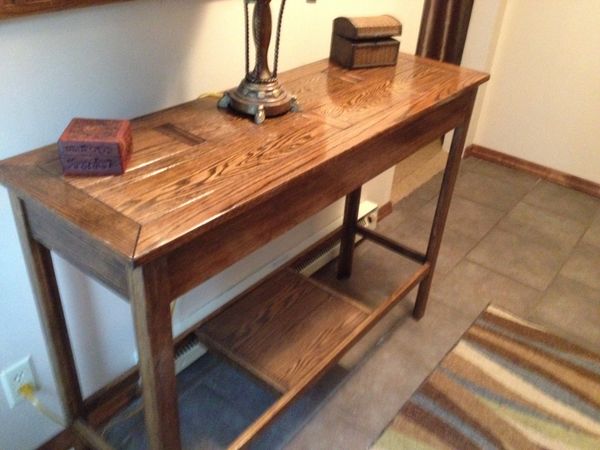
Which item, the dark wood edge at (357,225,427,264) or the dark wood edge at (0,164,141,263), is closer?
the dark wood edge at (0,164,141,263)

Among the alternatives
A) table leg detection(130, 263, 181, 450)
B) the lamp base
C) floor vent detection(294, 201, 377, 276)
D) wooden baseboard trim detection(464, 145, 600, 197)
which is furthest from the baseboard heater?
wooden baseboard trim detection(464, 145, 600, 197)

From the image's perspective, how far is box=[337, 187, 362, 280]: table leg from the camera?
6.50 feet

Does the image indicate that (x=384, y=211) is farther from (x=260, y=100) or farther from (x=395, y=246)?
(x=260, y=100)

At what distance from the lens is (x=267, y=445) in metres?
1.51

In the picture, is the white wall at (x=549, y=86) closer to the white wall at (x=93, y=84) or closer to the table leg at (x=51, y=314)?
the white wall at (x=93, y=84)

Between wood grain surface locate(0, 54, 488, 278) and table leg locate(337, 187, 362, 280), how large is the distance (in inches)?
22.1

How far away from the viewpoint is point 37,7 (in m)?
0.99

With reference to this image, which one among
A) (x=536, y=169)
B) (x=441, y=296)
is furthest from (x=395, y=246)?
(x=536, y=169)

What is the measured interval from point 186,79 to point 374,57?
0.56 meters

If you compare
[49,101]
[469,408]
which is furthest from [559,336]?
[49,101]

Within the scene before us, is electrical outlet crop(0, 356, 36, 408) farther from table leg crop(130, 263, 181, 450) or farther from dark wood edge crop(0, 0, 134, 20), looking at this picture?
dark wood edge crop(0, 0, 134, 20)

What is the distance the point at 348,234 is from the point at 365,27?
768mm

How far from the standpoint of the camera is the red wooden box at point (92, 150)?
36.7 inches

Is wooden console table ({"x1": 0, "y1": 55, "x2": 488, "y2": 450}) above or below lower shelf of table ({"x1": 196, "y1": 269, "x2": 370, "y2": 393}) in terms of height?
above
